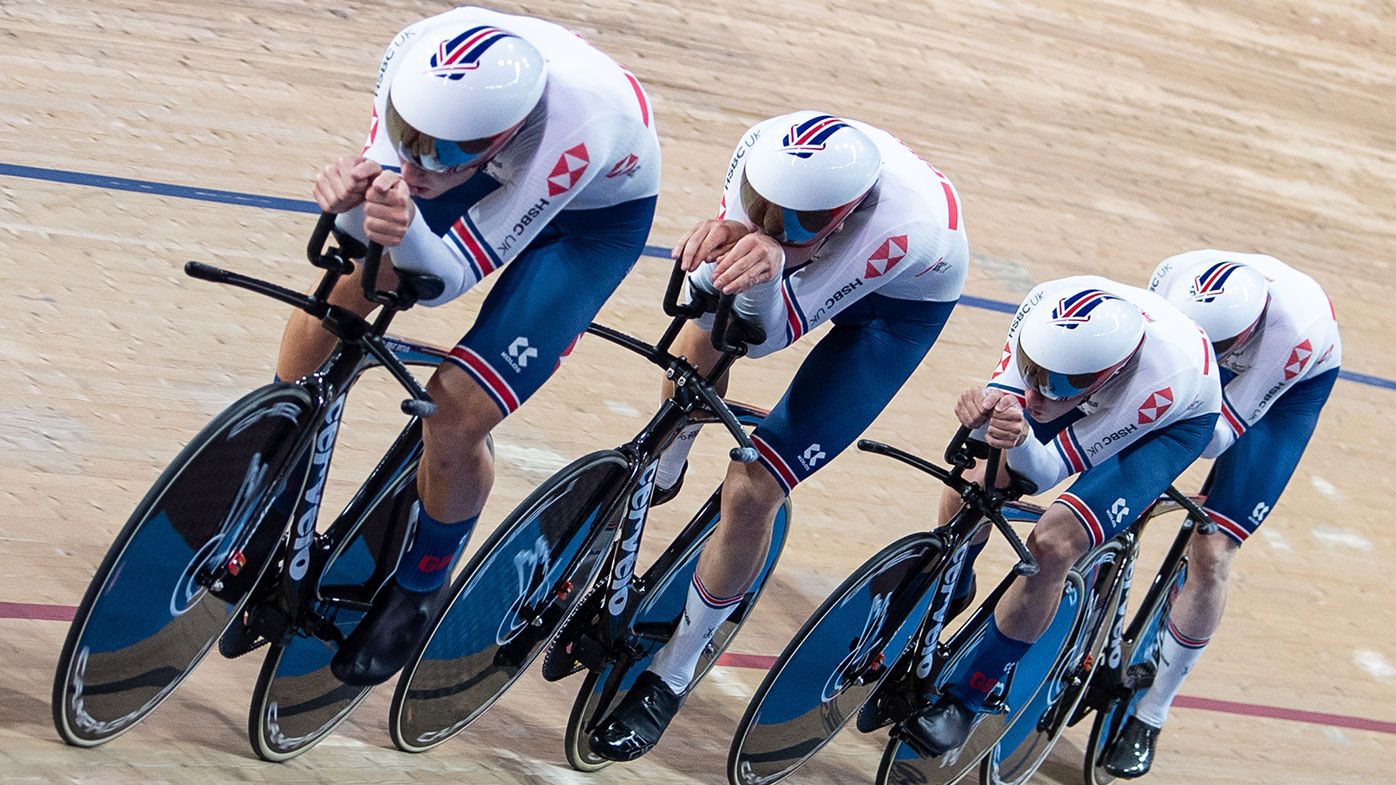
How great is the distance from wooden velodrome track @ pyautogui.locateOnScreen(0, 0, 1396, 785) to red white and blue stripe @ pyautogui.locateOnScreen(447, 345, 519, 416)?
2.77 ft

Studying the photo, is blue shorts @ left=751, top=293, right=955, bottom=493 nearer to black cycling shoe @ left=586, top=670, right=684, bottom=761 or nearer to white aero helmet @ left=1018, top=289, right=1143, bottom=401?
white aero helmet @ left=1018, top=289, right=1143, bottom=401

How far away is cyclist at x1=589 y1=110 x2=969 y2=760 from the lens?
9.14 feet

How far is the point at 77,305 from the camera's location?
13.8 ft

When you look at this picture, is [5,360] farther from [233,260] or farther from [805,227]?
[805,227]

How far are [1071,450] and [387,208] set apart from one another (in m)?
1.70

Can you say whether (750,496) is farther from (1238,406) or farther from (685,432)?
(1238,406)

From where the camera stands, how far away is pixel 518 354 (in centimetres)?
266

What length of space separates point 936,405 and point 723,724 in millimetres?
1934

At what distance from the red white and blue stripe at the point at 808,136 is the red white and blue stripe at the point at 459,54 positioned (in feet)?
2.02

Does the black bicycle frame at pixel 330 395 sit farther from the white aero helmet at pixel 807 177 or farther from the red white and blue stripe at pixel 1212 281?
the red white and blue stripe at pixel 1212 281

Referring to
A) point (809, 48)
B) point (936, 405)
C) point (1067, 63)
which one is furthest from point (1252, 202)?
point (936, 405)

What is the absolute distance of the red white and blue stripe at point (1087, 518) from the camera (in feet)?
11.2

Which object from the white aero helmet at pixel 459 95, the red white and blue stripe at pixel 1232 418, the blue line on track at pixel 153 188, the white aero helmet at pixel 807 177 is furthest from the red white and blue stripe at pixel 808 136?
the blue line on track at pixel 153 188

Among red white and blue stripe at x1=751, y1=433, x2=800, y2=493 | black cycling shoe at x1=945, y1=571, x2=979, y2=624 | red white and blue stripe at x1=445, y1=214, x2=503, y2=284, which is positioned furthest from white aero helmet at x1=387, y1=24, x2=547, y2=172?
black cycling shoe at x1=945, y1=571, x2=979, y2=624
